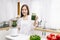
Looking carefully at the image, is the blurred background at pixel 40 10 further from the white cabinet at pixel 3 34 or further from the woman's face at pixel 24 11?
the white cabinet at pixel 3 34

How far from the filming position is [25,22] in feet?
10.7

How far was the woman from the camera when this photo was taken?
3215 millimetres

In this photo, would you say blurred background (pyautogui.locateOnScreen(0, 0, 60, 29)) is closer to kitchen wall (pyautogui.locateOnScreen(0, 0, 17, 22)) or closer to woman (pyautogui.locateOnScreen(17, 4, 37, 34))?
kitchen wall (pyautogui.locateOnScreen(0, 0, 17, 22))

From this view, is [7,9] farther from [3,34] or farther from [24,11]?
[3,34]

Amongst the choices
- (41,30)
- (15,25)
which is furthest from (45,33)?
(15,25)

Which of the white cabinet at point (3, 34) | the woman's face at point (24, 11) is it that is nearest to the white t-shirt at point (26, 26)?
the woman's face at point (24, 11)

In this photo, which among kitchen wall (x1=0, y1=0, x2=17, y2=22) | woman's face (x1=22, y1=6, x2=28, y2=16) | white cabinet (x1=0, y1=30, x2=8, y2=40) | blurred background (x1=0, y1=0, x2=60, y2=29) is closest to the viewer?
blurred background (x1=0, y1=0, x2=60, y2=29)

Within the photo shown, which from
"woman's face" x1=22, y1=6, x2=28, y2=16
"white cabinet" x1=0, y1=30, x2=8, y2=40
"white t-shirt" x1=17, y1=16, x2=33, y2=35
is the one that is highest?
"woman's face" x1=22, y1=6, x2=28, y2=16

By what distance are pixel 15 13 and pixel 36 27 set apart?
0.68 meters

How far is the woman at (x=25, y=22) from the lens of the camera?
3215 mm

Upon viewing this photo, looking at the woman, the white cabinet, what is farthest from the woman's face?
the white cabinet

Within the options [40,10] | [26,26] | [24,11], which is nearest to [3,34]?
[26,26]

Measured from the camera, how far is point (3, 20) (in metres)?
3.24

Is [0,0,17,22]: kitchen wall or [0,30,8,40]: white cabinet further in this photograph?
[0,0,17,22]: kitchen wall
